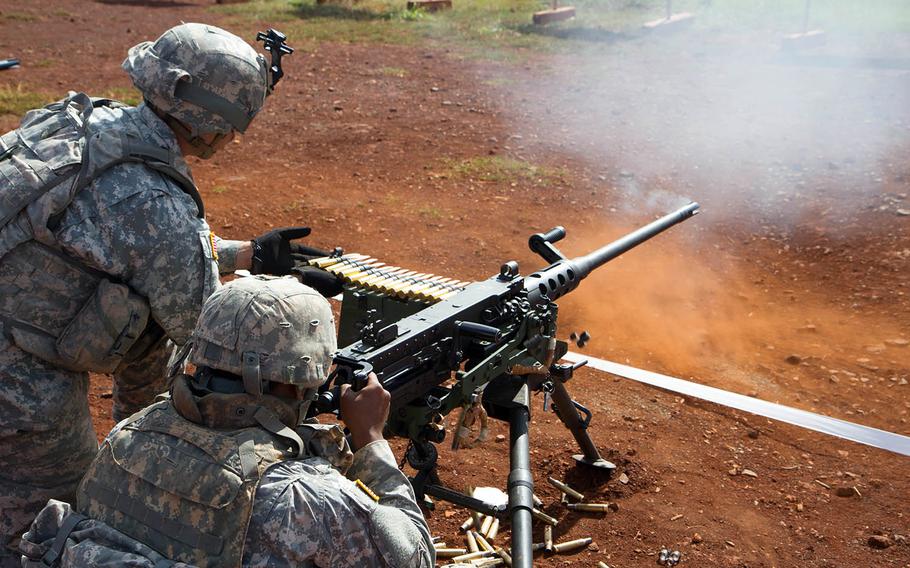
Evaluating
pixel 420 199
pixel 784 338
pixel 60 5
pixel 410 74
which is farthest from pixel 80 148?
pixel 60 5

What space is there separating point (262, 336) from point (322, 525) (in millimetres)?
558

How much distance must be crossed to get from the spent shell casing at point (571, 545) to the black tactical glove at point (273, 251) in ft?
6.61

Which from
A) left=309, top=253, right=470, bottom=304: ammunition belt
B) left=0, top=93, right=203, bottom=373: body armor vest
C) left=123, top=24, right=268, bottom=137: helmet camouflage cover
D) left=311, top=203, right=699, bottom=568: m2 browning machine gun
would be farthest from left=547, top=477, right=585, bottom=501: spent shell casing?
left=123, top=24, right=268, bottom=137: helmet camouflage cover

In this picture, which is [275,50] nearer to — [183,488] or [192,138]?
[192,138]

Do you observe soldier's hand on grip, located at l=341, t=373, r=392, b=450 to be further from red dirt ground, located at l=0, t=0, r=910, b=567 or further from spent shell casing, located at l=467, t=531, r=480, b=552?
red dirt ground, located at l=0, t=0, r=910, b=567

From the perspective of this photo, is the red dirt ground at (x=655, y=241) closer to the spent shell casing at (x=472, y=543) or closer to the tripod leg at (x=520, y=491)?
the spent shell casing at (x=472, y=543)

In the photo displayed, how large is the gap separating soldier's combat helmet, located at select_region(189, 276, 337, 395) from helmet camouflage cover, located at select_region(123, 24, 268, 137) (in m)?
1.03

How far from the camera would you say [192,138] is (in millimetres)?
3645

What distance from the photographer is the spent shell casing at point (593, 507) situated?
5.20 m

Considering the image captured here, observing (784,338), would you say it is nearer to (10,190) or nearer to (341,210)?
(341,210)

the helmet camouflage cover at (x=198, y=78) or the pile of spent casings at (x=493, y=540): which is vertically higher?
→ the helmet camouflage cover at (x=198, y=78)

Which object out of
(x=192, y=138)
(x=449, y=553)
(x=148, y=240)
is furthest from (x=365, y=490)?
(x=449, y=553)

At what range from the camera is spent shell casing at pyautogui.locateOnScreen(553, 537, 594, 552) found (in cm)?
489

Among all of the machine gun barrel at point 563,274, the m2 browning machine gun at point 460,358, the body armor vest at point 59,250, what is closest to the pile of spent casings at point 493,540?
the m2 browning machine gun at point 460,358
